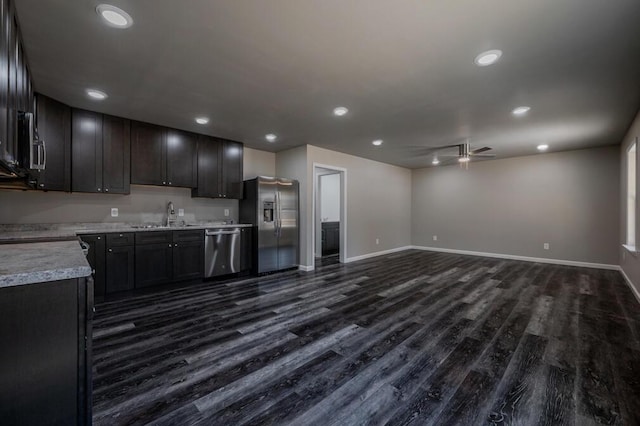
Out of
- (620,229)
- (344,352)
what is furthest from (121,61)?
(620,229)

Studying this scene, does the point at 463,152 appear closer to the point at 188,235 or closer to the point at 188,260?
the point at 188,235

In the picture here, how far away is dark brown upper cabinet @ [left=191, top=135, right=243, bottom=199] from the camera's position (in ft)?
15.8

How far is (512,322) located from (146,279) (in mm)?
4581

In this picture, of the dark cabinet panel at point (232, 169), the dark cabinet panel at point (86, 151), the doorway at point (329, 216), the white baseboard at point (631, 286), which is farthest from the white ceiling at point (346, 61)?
the white baseboard at point (631, 286)

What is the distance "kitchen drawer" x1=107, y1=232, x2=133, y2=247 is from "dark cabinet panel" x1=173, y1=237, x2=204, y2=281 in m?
0.58

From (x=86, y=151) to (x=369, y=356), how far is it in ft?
14.0

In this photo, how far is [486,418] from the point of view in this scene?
1641 millimetres

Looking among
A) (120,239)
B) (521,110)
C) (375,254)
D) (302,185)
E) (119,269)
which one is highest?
(521,110)

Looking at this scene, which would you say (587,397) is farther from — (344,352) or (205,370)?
(205,370)

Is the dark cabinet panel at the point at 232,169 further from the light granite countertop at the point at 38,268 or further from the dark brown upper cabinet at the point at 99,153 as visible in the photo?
the light granite countertop at the point at 38,268

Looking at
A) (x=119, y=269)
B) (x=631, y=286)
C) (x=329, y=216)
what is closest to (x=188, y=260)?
(x=119, y=269)

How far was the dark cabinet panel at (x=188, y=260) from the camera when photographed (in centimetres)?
424

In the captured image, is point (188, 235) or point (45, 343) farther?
point (188, 235)

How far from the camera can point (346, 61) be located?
2523 mm
